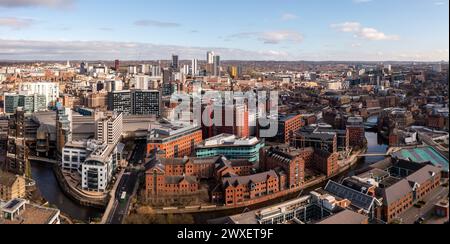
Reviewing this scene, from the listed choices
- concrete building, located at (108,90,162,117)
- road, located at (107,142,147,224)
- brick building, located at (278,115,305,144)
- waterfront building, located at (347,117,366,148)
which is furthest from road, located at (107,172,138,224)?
concrete building, located at (108,90,162,117)

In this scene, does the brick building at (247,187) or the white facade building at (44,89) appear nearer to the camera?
the brick building at (247,187)

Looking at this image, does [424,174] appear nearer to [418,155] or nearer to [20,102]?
[418,155]

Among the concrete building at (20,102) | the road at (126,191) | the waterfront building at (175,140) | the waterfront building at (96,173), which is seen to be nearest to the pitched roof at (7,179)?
the waterfront building at (96,173)

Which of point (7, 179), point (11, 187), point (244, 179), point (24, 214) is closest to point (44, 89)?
point (7, 179)

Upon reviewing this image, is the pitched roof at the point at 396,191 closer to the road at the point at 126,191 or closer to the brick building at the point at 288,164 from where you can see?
the brick building at the point at 288,164

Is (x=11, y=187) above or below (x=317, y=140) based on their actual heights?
below
